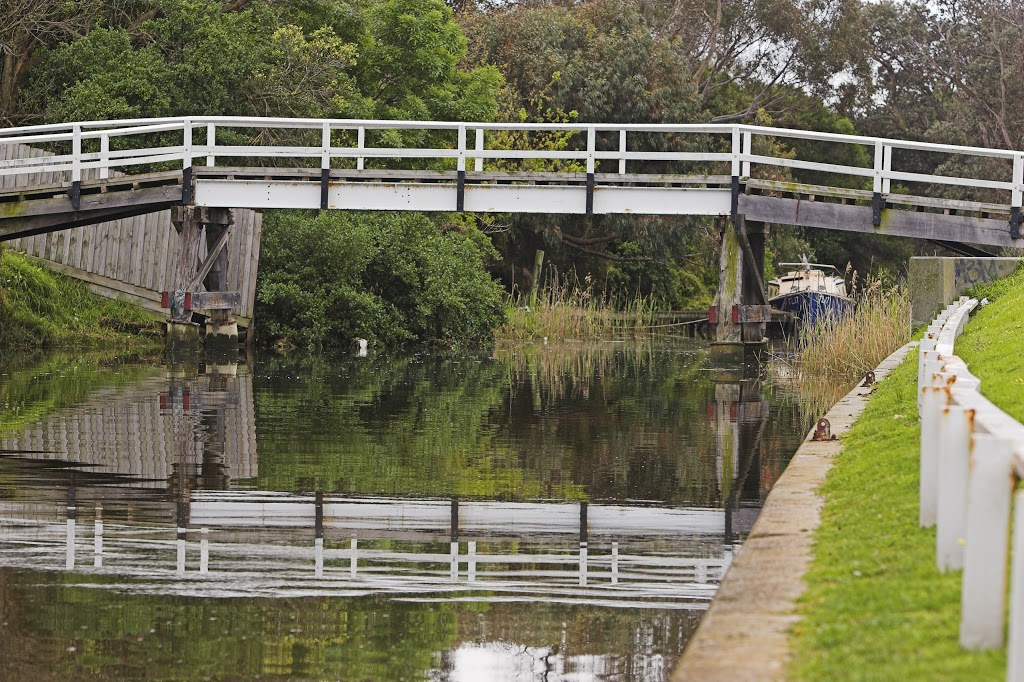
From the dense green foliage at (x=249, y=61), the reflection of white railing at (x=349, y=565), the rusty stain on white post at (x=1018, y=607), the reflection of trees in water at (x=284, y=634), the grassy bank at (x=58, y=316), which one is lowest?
the reflection of trees in water at (x=284, y=634)

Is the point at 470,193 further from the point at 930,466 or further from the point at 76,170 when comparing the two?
the point at 930,466

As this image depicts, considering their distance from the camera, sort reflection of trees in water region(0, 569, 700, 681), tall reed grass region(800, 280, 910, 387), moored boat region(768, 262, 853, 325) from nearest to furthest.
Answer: reflection of trees in water region(0, 569, 700, 681) < tall reed grass region(800, 280, 910, 387) < moored boat region(768, 262, 853, 325)

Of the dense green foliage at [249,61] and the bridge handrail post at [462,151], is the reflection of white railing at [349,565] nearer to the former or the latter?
the bridge handrail post at [462,151]

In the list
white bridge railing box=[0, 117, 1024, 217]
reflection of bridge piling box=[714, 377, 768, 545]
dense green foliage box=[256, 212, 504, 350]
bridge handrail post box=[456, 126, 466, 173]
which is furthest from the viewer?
dense green foliage box=[256, 212, 504, 350]

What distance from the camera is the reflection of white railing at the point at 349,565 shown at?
30.0 feet

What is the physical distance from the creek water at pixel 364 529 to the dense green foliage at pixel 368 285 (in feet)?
30.2

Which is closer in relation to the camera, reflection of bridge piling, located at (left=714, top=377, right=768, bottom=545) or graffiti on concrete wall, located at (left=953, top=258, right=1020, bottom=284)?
reflection of bridge piling, located at (left=714, top=377, right=768, bottom=545)

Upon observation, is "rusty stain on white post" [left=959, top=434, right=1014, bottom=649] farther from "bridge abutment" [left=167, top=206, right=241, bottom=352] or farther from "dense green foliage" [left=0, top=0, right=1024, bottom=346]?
"dense green foliage" [left=0, top=0, right=1024, bottom=346]

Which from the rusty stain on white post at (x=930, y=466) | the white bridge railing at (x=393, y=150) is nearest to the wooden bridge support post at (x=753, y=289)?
the white bridge railing at (x=393, y=150)

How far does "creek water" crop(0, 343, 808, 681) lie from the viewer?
26.2ft

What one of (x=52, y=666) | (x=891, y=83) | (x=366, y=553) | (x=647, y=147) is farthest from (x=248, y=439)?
(x=891, y=83)

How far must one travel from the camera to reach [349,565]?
9.86 meters

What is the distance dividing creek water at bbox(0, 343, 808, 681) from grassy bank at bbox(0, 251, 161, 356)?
653cm

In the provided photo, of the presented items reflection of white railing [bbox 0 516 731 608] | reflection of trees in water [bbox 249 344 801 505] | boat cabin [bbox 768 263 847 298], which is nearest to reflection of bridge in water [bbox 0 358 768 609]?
reflection of white railing [bbox 0 516 731 608]
